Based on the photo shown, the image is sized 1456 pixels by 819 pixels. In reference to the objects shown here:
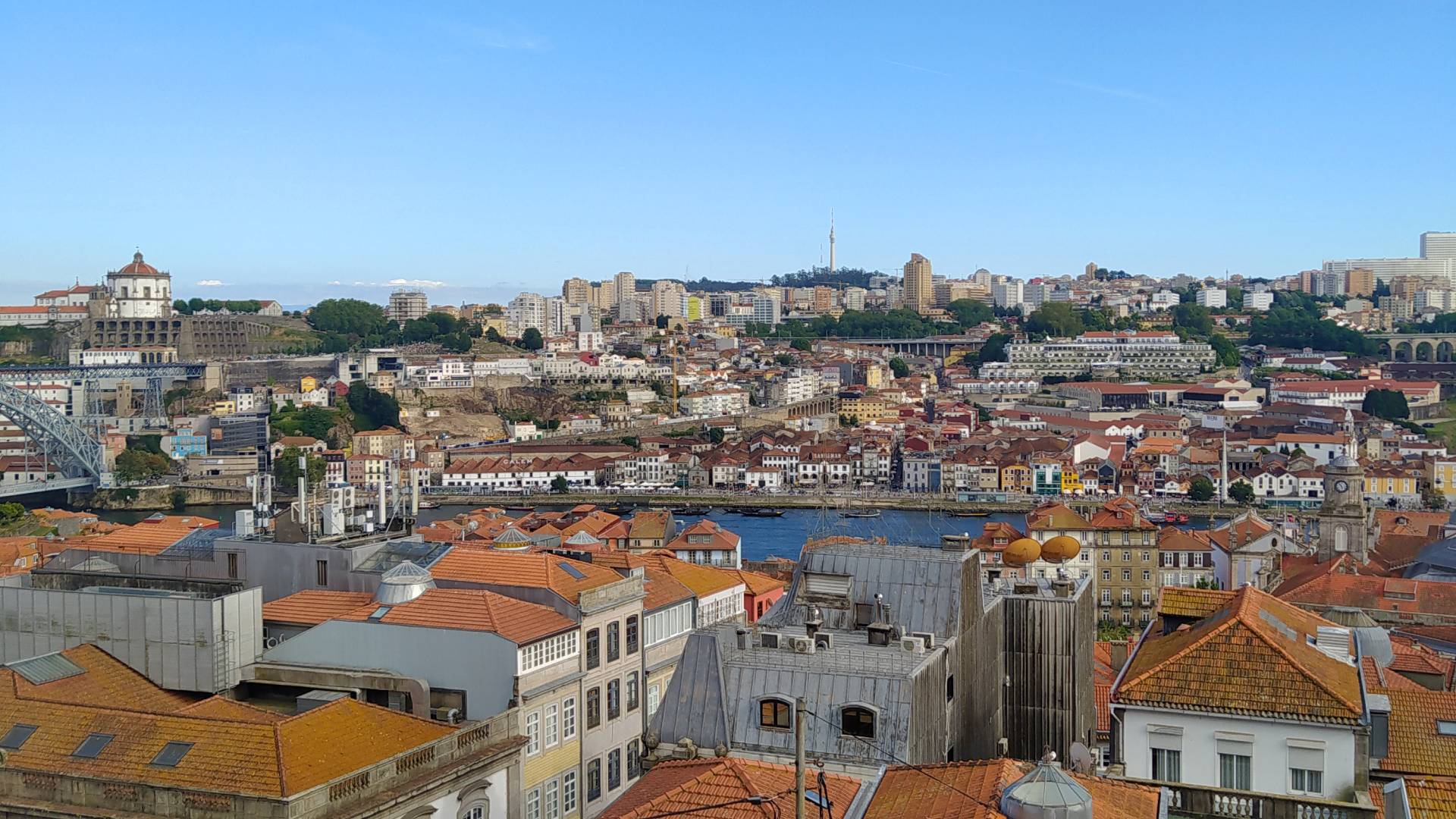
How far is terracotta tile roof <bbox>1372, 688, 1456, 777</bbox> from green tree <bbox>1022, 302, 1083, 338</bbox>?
209 feet

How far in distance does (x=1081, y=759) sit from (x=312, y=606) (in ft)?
11.9

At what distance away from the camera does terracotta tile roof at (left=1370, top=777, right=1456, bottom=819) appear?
4.30 m

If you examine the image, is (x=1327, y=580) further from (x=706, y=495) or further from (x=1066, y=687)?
(x=706, y=495)

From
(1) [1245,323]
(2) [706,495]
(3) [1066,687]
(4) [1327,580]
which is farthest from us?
(1) [1245,323]

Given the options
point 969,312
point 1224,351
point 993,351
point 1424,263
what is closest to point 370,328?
point 993,351

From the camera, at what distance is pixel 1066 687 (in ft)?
19.2

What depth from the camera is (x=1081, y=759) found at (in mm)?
4953

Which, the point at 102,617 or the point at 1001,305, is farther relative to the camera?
the point at 1001,305

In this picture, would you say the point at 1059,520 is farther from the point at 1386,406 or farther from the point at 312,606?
the point at 1386,406

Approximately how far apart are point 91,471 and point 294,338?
20601 millimetres

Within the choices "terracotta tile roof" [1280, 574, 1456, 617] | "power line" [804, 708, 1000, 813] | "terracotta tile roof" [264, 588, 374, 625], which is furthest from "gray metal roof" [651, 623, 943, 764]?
"terracotta tile roof" [1280, 574, 1456, 617]

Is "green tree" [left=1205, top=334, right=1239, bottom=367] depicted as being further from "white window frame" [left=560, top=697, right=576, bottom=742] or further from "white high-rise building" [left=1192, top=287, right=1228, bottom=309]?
"white window frame" [left=560, top=697, right=576, bottom=742]

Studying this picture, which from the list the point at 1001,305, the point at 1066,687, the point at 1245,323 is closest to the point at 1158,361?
the point at 1245,323

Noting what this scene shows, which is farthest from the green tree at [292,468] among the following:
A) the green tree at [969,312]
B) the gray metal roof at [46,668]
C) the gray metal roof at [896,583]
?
the green tree at [969,312]
